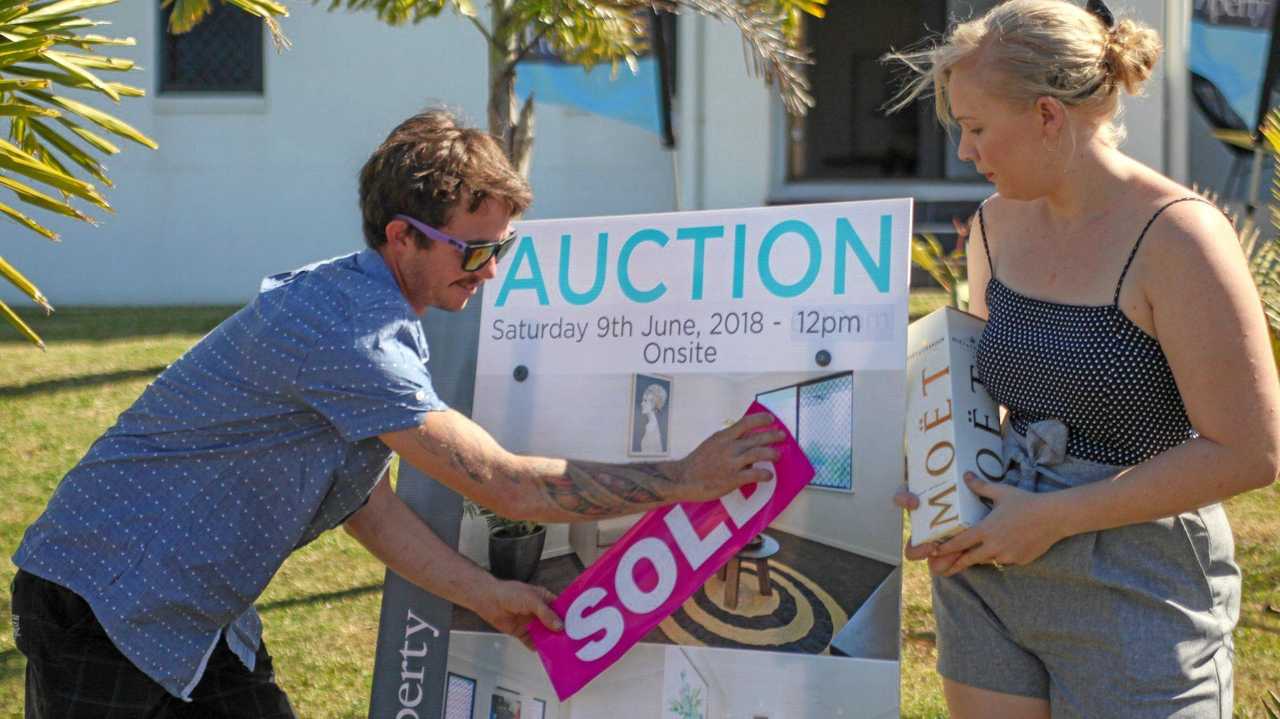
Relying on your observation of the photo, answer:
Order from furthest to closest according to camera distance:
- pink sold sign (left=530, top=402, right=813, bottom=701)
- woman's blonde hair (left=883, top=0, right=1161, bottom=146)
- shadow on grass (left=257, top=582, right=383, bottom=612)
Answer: shadow on grass (left=257, top=582, right=383, bottom=612), pink sold sign (left=530, top=402, right=813, bottom=701), woman's blonde hair (left=883, top=0, right=1161, bottom=146)

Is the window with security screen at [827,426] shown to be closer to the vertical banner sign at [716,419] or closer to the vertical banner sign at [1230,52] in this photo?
the vertical banner sign at [716,419]

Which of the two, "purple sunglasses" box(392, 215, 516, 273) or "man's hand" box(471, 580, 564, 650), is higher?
"purple sunglasses" box(392, 215, 516, 273)

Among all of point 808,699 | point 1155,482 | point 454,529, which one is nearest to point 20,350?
point 454,529

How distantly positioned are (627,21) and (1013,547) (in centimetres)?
407

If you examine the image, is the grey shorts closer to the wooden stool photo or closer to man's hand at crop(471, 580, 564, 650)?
the wooden stool photo

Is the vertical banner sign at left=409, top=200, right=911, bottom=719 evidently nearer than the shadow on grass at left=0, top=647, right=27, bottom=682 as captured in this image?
Yes

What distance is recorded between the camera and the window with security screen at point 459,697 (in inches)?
108

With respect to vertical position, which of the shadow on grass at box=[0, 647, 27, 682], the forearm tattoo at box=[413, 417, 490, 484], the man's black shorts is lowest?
the shadow on grass at box=[0, 647, 27, 682]

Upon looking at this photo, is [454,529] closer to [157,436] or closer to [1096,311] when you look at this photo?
[157,436]

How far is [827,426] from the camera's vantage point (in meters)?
2.47

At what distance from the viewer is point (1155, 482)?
198 centimetres

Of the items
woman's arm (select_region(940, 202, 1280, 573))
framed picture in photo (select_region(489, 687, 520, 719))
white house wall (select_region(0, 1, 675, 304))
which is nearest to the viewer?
woman's arm (select_region(940, 202, 1280, 573))

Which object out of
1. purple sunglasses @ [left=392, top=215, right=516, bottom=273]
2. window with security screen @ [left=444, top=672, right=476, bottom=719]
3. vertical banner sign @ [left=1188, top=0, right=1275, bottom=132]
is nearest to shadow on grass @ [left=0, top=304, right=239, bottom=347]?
window with security screen @ [left=444, top=672, right=476, bottom=719]

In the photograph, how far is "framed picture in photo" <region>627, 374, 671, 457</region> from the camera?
8.65ft
